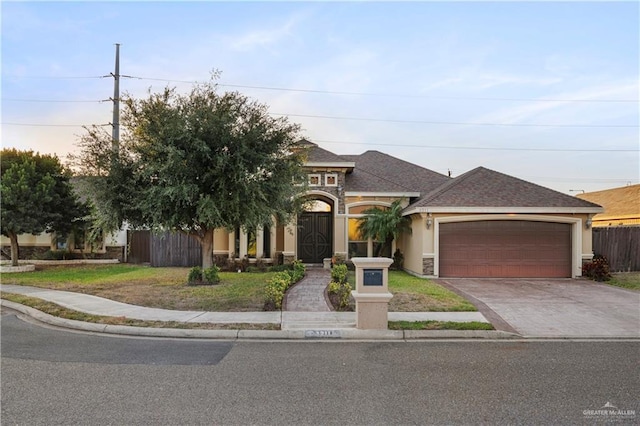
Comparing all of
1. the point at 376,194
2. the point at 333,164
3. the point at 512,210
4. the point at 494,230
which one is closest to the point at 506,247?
the point at 494,230

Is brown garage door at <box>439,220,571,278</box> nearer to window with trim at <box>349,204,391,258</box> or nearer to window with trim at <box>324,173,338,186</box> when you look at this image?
window with trim at <box>349,204,391,258</box>

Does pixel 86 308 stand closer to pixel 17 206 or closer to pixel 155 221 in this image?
pixel 155 221

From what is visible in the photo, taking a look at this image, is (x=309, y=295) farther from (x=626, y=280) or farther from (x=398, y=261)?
(x=626, y=280)

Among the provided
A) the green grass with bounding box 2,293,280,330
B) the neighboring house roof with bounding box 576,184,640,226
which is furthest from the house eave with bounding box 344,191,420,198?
the neighboring house roof with bounding box 576,184,640,226

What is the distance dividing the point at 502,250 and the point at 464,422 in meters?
12.9

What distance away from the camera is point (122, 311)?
897 cm

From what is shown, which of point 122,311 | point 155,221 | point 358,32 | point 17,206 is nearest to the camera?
point 122,311

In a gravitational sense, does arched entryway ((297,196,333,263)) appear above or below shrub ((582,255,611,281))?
above

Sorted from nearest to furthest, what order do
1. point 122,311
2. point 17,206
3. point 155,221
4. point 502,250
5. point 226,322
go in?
point 226,322 → point 122,311 → point 155,221 → point 502,250 → point 17,206

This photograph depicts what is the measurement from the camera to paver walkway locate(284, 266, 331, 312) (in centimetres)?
943

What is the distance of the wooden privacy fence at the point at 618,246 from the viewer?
16.7 metres

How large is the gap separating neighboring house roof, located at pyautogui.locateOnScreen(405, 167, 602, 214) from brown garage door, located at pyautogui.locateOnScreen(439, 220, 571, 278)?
0.78 m

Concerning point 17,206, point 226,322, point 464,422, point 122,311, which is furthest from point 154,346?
point 17,206
